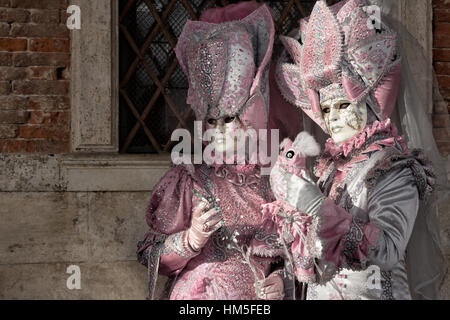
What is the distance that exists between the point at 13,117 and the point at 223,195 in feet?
5.17

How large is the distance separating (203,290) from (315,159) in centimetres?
75

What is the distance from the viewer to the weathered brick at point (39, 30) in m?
3.79

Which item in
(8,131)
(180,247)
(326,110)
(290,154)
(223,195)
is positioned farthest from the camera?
(8,131)

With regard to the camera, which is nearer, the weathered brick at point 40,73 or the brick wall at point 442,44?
the weathered brick at point 40,73

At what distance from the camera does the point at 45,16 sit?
3807 millimetres

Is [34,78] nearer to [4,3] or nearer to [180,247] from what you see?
[4,3]

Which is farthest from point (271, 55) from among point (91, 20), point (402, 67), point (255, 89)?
point (91, 20)

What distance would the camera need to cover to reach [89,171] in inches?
148

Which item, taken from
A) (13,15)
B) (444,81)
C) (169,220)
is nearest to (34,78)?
(13,15)

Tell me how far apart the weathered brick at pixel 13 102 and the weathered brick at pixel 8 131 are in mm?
111

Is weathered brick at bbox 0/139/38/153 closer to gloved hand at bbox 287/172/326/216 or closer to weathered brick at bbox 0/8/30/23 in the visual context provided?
weathered brick at bbox 0/8/30/23

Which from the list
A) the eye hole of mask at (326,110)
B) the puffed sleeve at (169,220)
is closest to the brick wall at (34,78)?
the puffed sleeve at (169,220)

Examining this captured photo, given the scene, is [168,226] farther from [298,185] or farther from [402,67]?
[402,67]

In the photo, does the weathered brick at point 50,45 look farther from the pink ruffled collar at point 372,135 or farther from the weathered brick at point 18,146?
the pink ruffled collar at point 372,135
